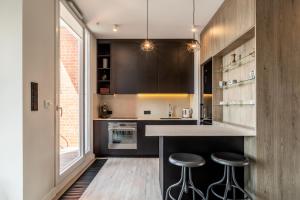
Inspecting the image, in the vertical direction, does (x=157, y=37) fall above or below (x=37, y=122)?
above

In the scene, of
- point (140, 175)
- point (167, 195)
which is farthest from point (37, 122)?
point (140, 175)

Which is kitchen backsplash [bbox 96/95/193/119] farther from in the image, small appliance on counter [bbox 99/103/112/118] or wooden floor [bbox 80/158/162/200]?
wooden floor [bbox 80/158/162/200]

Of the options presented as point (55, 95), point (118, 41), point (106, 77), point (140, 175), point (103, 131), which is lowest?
point (140, 175)

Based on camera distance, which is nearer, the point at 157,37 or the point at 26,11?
the point at 26,11

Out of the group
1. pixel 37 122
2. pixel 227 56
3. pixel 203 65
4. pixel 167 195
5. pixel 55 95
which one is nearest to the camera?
pixel 37 122

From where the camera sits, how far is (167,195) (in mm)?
2752

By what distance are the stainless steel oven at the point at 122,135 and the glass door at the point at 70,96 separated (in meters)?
0.85

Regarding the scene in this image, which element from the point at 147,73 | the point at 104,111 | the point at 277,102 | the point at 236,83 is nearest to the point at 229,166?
the point at 277,102

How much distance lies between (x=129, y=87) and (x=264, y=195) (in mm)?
3730

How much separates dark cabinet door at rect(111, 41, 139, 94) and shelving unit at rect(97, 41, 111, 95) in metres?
0.20

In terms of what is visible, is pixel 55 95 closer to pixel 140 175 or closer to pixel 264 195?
pixel 140 175

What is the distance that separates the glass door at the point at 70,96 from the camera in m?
3.71

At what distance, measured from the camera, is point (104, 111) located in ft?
18.3

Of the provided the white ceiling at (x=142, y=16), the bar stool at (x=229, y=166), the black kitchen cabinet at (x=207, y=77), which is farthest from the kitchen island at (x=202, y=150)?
the white ceiling at (x=142, y=16)
